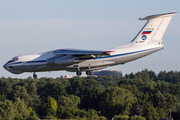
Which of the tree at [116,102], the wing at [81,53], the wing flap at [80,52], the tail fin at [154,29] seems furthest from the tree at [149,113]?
the wing flap at [80,52]

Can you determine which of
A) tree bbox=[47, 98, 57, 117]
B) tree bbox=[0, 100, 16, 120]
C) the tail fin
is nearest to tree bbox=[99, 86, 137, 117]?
tree bbox=[47, 98, 57, 117]

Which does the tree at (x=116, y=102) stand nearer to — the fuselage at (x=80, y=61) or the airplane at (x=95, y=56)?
the airplane at (x=95, y=56)

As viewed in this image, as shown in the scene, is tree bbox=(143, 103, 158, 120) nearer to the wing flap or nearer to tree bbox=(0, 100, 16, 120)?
tree bbox=(0, 100, 16, 120)

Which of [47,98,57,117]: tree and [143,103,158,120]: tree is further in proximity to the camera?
[47,98,57,117]: tree

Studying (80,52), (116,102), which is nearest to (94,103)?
(116,102)

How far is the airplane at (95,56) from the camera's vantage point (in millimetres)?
32219

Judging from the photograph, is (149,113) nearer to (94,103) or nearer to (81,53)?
(94,103)

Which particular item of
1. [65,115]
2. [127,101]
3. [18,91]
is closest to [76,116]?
[65,115]

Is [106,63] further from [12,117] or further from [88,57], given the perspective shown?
[12,117]

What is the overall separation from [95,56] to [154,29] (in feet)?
20.9

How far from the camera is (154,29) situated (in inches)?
1337

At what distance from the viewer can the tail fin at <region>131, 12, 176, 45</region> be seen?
33.8m

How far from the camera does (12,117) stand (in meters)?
67.4

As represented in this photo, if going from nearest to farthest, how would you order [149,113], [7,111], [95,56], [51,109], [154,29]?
[95,56] < [154,29] < [149,113] < [7,111] < [51,109]
